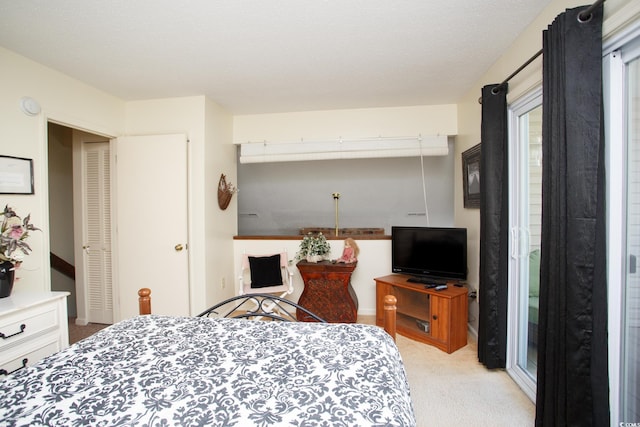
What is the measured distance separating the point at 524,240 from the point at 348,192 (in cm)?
254

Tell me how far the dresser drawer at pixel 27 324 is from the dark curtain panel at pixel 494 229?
2.95 metres

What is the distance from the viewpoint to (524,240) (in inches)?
85.4

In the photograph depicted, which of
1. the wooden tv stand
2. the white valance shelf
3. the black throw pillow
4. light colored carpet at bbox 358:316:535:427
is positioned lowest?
light colored carpet at bbox 358:316:535:427

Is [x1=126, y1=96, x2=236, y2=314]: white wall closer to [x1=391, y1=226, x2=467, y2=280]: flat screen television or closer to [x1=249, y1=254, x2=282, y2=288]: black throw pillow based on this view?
[x1=249, y1=254, x2=282, y2=288]: black throw pillow

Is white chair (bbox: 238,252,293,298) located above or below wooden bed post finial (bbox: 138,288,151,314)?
below

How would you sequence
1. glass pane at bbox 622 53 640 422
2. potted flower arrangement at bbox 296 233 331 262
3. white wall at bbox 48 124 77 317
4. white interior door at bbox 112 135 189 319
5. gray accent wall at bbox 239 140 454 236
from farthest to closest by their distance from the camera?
gray accent wall at bbox 239 140 454 236
white wall at bbox 48 124 77 317
potted flower arrangement at bbox 296 233 331 262
white interior door at bbox 112 135 189 319
glass pane at bbox 622 53 640 422

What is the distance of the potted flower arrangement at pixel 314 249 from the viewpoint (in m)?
3.29

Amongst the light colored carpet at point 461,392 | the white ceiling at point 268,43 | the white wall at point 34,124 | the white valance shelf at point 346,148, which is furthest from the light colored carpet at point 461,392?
the white wall at point 34,124

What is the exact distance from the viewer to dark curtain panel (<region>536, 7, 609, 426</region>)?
1293 millimetres

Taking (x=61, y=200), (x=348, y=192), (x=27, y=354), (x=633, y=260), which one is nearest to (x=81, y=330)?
(x=61, y=200)

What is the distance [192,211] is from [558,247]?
2944 millimetres

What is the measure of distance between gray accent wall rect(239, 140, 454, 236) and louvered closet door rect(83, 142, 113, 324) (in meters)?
1.64

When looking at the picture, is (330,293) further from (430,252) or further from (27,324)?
(27,324)

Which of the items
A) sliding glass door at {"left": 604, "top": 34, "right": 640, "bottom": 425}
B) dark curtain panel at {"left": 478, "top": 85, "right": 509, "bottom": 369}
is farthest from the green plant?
sliding glass door at {"left": 604, "top": 34, "right": 640, "bottom": 425}
